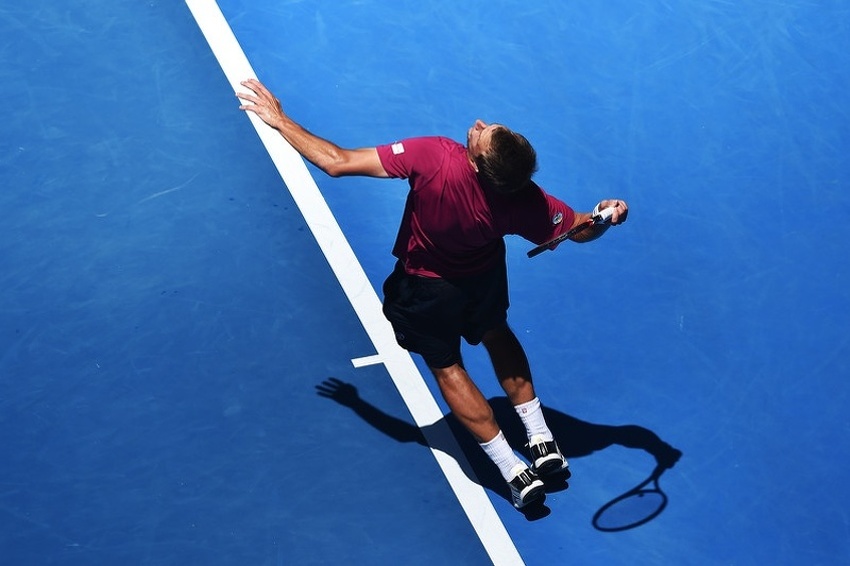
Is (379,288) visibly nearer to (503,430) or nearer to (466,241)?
(503,430)

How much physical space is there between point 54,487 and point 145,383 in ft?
2.68

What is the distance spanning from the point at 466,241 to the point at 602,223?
718mm

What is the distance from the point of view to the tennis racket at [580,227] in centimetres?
618

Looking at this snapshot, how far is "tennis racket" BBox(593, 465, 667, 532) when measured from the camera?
7.05m

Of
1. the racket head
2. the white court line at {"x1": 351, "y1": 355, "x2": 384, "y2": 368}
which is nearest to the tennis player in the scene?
the racket head

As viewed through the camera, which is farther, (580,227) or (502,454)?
(502,454)

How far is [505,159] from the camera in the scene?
5.84 meters

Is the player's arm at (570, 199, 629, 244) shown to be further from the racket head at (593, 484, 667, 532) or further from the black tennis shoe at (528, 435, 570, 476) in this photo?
the racket head at (593, 484, 667, 532)

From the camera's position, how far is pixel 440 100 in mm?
8938

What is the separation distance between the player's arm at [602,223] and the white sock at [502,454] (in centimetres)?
124

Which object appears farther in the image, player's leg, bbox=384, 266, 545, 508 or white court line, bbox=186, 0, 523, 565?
white court line, bbox=186, 0, 523, 565

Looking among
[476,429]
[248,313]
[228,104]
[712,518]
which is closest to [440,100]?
[228,104]

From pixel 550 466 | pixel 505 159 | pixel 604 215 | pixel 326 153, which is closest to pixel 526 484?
pixel 550 466

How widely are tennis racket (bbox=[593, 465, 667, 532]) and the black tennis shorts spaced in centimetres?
132
